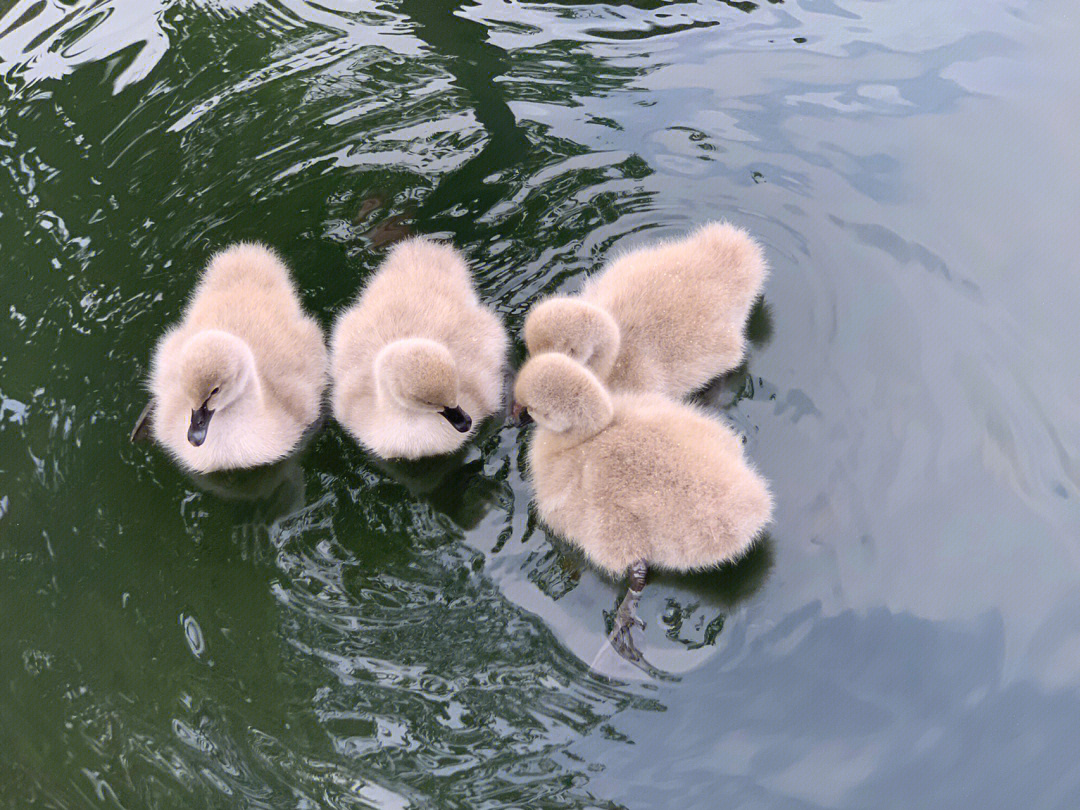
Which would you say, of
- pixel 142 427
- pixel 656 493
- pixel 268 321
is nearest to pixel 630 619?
pixel 656 493

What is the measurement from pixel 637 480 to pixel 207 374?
1.32 metres

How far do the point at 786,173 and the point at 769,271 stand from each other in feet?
1.85

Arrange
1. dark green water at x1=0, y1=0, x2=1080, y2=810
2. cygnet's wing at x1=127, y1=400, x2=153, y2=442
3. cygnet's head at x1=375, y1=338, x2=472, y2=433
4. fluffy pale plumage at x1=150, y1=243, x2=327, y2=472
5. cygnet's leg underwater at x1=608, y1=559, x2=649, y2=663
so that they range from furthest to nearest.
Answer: cygnet's wing at x1=127, y1=400, x2=153, y2=442 → fluffy pale plumage at x1=150, y1=243, x2=327, y2=472 → cygnet's head at x1=375, y1=338, x2=472, y2=433 → cygnet's leg underwater at x1=608, y1=559, x2=649, y2=663 → dark green water at x1=0, y1=0, x2=1080, y2=810

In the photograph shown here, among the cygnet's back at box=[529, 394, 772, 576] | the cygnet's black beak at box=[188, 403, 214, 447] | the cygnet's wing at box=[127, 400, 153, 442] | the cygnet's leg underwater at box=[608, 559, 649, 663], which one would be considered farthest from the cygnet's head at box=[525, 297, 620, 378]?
the cygnet's wing at box=[127, 400, 153, 442]

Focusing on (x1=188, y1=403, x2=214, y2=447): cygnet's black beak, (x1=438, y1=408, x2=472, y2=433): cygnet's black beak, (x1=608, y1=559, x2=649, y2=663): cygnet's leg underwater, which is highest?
(x1=188, y1=403, x2=214, y2=447): cygnet's black beak

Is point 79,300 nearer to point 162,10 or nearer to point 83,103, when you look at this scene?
point 83,103

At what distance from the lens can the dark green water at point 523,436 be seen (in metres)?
2.69

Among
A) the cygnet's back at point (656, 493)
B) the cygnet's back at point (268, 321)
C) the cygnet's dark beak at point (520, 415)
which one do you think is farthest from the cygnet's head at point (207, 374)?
the cygnet's back at point (656, 493)

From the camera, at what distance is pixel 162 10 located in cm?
504

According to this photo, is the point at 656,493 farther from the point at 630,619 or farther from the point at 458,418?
the point at 458,418

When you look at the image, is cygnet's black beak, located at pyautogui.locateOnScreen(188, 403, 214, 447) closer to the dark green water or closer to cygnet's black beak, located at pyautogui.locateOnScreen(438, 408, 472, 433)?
the dark green water

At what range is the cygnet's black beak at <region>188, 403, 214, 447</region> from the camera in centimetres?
304

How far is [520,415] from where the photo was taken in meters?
3.11

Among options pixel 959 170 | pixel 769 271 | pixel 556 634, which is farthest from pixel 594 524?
pixel 959 170
